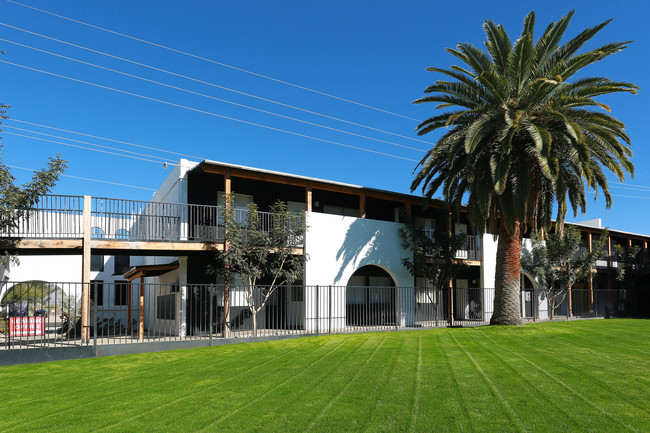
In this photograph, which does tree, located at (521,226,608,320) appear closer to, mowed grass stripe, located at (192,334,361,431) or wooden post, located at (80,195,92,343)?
mowed grass stripe, located at (192,334,361,431)

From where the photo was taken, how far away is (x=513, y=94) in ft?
65.1

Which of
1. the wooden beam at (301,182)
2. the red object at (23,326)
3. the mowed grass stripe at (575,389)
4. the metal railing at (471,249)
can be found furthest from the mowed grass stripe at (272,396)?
the metal railing at (471,249)

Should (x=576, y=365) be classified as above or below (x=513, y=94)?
below

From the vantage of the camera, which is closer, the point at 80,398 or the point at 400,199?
the point at 80,398

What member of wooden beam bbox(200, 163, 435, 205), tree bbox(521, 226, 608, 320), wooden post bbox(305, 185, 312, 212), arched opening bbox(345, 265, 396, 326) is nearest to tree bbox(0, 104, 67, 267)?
wooden beam bbox(200, 163, 435, 205)

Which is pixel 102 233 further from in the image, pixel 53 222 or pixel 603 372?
pixel 603 372

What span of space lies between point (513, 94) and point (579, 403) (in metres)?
14.1

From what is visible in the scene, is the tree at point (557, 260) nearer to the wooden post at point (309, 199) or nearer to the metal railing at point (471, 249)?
the metal railing at point (471, 249)

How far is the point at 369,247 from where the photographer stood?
23781mm

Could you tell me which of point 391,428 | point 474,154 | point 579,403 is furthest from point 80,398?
point 474,154

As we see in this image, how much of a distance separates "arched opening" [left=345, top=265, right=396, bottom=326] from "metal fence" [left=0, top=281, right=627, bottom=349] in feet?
0.15

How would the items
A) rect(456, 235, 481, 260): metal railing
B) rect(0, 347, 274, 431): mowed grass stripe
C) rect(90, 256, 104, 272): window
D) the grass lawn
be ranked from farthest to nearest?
rect(90, 256, 104, 272): window, rect(456, 235, 481, 260): metal railing, rect(0, 347, 274, 431): mowed grass stripe, the grass lawn

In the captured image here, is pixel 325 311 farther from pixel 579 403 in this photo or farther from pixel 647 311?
pixel 647 311

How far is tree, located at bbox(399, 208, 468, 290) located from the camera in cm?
2425
